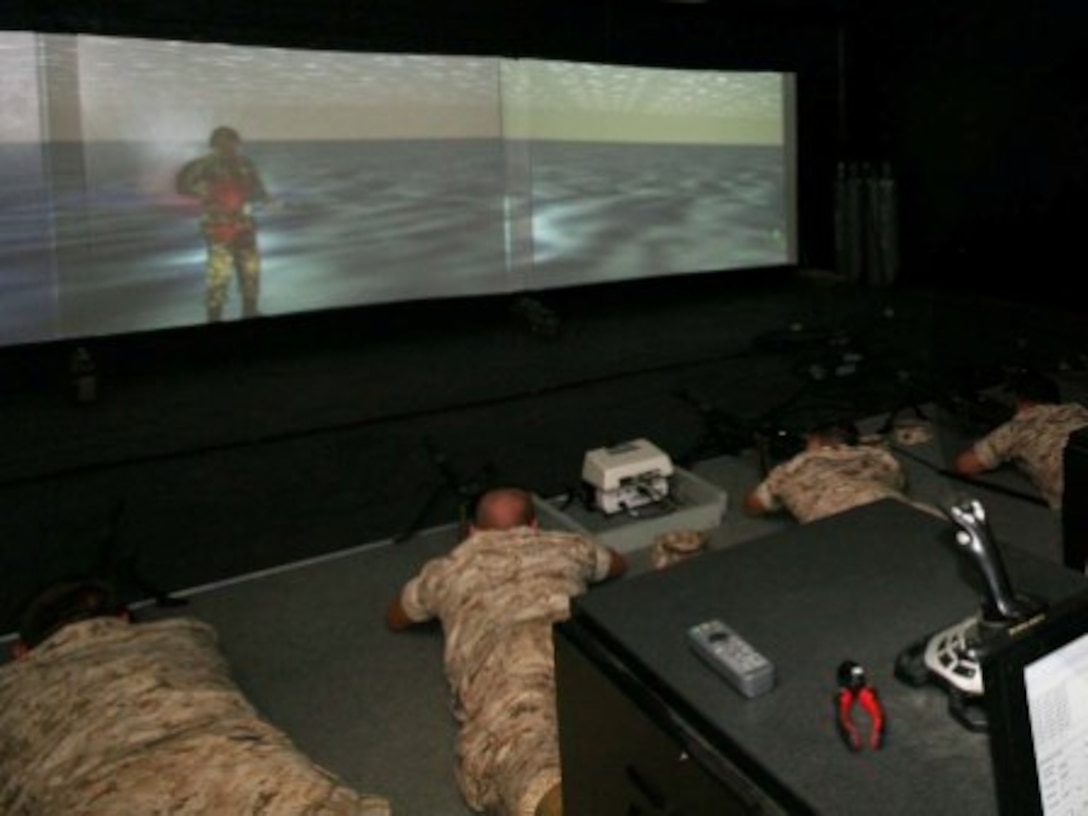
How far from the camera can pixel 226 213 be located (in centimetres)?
326

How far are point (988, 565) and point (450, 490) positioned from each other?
285cm

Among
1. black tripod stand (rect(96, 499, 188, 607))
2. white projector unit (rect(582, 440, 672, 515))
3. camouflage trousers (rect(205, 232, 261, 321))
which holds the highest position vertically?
camouflage trousers (rect(205, 232, 261, 321))

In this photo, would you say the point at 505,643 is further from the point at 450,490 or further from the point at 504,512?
the point at 450,490

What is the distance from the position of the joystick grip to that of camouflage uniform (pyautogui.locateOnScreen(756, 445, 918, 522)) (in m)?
1.82

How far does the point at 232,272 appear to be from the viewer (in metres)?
3.33

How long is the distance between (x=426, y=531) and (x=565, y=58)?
6.78 feet

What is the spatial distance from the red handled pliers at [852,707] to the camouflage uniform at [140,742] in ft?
3.02

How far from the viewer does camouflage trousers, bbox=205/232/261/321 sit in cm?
329

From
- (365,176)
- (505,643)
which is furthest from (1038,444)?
(365,176)

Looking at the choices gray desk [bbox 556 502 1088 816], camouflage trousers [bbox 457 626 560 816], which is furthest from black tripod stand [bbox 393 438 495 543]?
gray desk [bbox 556 502 1088 816]

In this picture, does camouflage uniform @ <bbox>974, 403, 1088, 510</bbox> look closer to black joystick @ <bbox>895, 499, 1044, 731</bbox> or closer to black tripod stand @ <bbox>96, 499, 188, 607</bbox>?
black joystick @ <bbox>895, 499, 1044, 731</bbox>

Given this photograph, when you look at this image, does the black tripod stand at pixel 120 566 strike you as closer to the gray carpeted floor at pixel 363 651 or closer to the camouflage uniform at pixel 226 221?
the gray carpeted floor at pixel 363 651

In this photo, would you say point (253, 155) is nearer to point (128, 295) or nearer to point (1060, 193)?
point (128, 295)

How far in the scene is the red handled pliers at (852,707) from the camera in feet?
2.30
